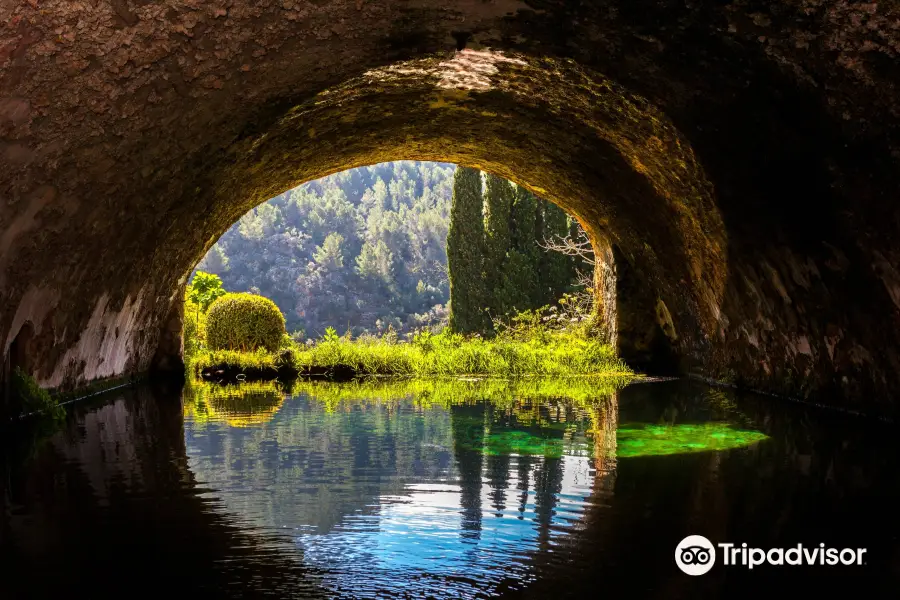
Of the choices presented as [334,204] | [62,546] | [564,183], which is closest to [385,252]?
[334,204]

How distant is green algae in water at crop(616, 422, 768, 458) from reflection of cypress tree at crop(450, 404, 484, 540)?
47.7 inches

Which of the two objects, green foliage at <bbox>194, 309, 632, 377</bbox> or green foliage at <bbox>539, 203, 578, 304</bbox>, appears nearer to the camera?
green foliage at <bbox>194, 309, 632, 377</bbox>

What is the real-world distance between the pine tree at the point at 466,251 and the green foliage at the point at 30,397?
2167cm

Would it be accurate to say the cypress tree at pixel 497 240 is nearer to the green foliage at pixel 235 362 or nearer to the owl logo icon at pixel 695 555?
the green foliage at pixel 235 362

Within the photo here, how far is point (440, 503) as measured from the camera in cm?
566

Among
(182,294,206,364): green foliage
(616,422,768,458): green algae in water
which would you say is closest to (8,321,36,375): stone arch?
(616,422,768,458): green algae in water

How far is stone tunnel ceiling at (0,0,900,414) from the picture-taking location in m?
6.15

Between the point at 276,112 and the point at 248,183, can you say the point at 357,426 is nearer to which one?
the point at 276,112

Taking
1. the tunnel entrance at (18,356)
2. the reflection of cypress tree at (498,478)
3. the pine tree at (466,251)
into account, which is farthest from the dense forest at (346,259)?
the reflection of cypress tree at (498,478)

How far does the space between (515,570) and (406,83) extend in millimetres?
6396

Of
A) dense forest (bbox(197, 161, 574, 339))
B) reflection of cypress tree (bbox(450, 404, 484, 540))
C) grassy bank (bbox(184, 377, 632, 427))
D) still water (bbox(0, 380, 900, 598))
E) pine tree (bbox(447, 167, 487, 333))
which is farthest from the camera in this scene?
dense forest (bbox(197, 161, 574, 339))

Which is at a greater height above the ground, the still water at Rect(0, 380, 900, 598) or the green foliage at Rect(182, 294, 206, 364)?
the green foliage at Rect(182, 294, 206, 364)

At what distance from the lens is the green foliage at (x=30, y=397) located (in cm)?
965

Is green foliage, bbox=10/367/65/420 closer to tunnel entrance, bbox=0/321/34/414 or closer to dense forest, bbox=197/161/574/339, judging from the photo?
tunnel entrance, bbox=0/321/34/414
